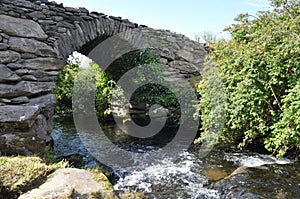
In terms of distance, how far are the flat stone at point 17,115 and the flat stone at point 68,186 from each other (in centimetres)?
131

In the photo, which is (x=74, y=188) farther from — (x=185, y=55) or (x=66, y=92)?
(x=66, y=92)

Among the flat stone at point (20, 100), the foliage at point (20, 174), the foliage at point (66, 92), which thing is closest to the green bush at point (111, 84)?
the foliage at point (66, 92)

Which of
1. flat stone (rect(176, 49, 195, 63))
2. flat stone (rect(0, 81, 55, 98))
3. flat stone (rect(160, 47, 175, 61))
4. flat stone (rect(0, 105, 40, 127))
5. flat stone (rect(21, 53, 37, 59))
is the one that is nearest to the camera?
flat stone (rect(0, 105, 40, 127))

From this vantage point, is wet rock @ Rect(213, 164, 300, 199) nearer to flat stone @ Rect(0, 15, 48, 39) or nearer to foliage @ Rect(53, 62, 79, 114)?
flat stone @ Rect(0, 15, 48, 39)

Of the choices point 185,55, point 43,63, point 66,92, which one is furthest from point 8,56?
point 66,92

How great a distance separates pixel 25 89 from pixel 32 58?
0.68 meters

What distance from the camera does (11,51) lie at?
13.0 feet

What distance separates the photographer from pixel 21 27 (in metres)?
A: 4.11

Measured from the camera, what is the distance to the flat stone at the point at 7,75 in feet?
12.3

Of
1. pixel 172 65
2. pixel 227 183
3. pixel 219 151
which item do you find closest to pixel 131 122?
pixel 172 65

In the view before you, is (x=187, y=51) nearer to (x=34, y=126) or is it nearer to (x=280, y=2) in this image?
(x=280, y=2)

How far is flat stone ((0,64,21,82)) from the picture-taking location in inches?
148

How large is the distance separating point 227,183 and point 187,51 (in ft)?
20.8

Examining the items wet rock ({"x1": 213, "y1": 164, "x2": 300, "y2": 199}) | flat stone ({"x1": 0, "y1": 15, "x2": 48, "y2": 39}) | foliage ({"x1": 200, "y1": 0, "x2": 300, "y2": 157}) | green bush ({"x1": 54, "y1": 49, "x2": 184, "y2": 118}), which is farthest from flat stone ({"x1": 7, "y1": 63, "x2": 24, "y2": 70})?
wet rock ({"x1": 213, "y1": 164, "x2": 300, "y2": 199})
